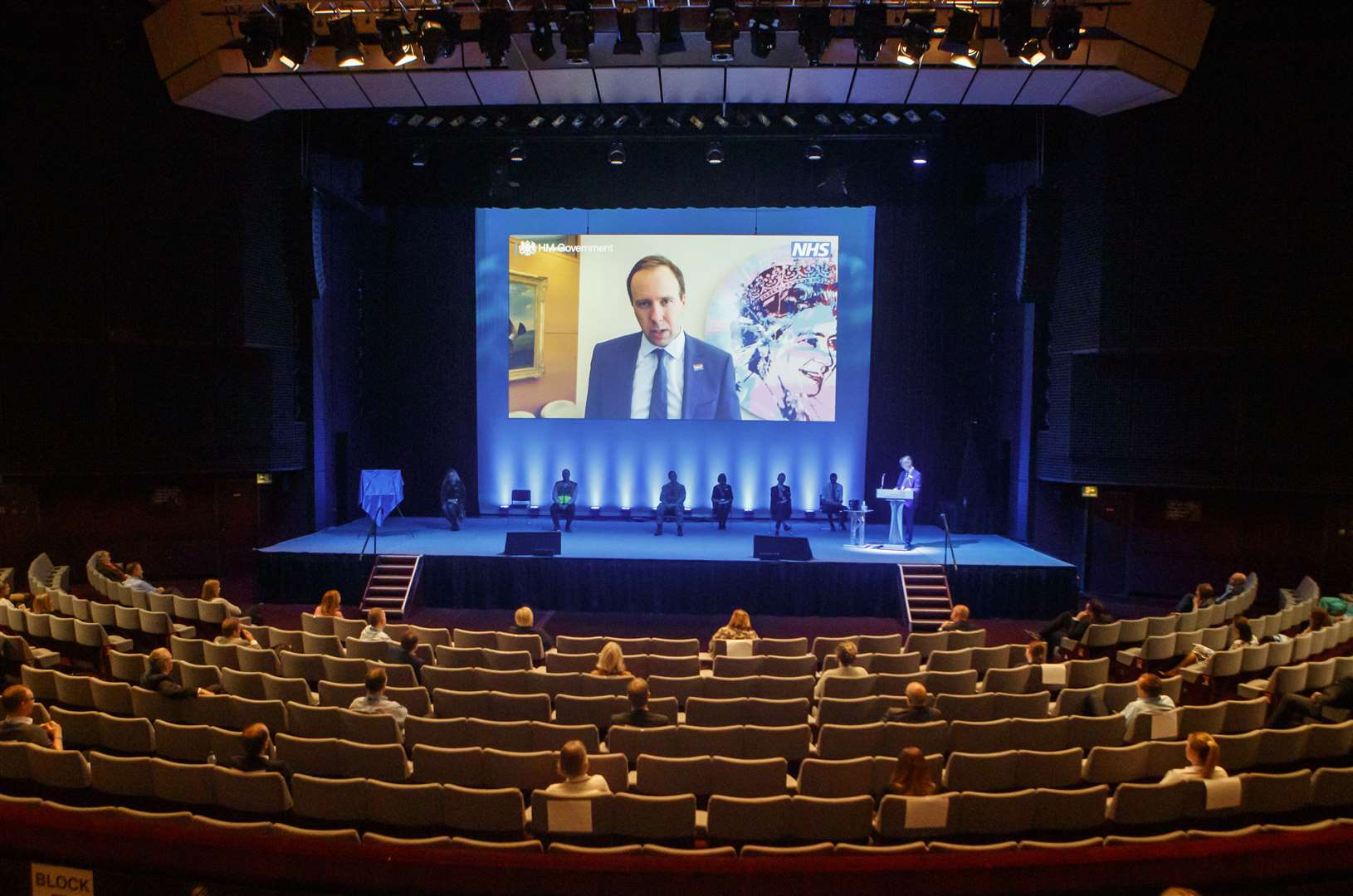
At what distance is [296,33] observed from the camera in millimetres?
10086

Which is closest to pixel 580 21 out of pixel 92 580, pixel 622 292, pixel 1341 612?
pixel 622 292

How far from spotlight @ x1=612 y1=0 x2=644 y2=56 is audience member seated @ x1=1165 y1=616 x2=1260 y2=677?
8643mm

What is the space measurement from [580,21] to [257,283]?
721 cm

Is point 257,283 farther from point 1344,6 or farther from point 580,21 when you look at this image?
point 1344,6

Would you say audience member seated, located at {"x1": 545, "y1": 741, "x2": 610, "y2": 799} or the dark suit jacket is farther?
the dark suit jacket

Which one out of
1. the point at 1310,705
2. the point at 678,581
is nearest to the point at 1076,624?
the point at 1310,705

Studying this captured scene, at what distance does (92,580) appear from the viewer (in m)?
10.5

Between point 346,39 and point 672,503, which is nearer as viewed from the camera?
point 346,39

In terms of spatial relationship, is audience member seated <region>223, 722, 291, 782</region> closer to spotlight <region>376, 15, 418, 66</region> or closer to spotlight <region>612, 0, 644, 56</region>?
spotlight <region>612, 0, 644, 56</region>

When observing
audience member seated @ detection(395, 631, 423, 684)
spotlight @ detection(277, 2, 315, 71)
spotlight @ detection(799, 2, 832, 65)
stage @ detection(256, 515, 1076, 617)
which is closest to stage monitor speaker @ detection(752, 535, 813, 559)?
stage @ detection(256, 515, 1076, 617)

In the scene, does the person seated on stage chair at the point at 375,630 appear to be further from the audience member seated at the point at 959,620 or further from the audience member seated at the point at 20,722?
the audience member seated at the point at 959,620

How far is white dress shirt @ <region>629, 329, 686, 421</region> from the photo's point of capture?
16.1m

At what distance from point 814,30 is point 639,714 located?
827 cm

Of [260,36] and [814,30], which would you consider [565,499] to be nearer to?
[260,36]
